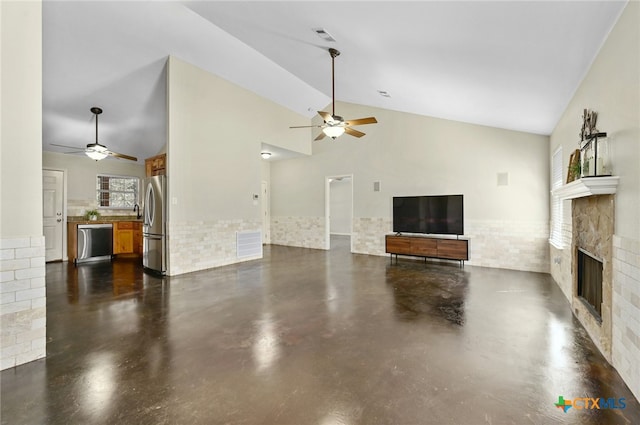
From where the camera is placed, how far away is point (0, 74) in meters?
2.09

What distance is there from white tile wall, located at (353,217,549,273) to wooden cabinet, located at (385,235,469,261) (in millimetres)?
427

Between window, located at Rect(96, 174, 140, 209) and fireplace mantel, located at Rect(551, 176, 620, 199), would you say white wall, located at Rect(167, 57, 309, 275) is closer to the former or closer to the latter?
window, located at Rect(96, 174, 140, 209)

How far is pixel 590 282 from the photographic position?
2861 mm

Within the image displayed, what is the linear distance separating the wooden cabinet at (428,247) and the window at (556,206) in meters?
1.36

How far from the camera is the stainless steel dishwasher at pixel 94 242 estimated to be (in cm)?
634

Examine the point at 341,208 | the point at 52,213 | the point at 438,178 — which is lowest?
the point at 52,213

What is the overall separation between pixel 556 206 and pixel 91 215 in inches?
368

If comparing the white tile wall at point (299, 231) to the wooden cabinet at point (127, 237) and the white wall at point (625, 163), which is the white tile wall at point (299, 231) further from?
the white wall at point (625, 163)

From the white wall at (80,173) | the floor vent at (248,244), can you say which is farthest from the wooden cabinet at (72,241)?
the floor vent at (248,244)

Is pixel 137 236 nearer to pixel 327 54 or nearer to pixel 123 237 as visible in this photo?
pixel 123 237

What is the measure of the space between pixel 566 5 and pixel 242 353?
133 inches

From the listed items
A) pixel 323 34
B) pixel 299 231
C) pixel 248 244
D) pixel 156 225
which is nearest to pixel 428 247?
pixel 248 244

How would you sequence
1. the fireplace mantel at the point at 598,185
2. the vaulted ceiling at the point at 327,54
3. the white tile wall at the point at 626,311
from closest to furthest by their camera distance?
the white tile wall at the point at 626,311, the fireplace mantel at the point at 598,185, the vaulted ceiling at the point at 327,54

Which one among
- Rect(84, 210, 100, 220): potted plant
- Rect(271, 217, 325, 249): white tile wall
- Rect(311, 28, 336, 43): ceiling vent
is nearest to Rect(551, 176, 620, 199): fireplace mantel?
Rect(311, 28, 336, 43): ceiling vent
